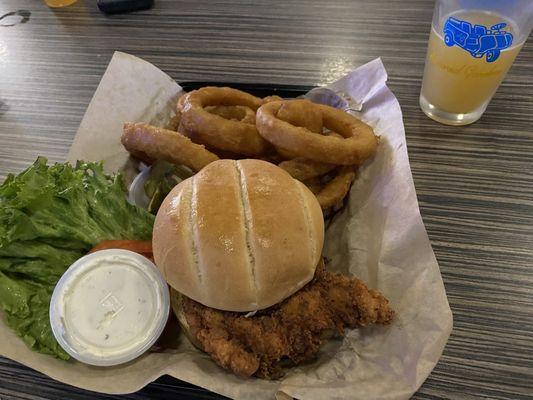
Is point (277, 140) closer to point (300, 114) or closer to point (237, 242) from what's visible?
point (300, 114)

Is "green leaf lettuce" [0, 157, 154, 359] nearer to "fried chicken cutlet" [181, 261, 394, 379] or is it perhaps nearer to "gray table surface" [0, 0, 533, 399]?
"gray table surface" [0, 0, 533, 399]

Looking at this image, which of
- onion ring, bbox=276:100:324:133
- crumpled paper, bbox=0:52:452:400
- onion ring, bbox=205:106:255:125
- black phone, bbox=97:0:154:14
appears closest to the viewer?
crumpled paper, bbox=0:52:452:400

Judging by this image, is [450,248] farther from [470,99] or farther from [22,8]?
[22,8]

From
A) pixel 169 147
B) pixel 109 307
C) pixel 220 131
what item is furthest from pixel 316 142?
pixel 109 307

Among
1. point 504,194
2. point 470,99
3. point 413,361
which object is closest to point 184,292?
point 413,361

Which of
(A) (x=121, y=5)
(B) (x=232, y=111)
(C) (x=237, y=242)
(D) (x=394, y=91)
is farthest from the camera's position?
(A) (x=121, y=5)

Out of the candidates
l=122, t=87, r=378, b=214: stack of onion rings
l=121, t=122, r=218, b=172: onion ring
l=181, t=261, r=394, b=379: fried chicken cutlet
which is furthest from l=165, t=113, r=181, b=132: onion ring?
l=181, t=261, r=394, b=379: fried chicken cutlet
